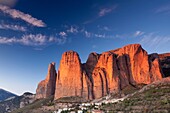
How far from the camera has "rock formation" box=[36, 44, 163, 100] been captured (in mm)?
102375

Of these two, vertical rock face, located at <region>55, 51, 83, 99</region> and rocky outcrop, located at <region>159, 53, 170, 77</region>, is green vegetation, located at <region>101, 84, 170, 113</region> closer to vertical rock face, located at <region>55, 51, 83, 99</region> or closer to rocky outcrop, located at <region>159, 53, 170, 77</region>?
rocky outcrop, located at <region>159, 53, 170, 77</region>

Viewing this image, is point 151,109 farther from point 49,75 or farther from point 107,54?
point 49,75

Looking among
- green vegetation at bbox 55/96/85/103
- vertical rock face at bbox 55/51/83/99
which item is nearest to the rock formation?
vertical rock face at bbox 55/51/83/99

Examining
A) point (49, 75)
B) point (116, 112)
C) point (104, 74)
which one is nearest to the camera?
point (116, 112)

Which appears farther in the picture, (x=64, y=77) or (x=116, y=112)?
(x=64, y=77)

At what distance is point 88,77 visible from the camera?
109 metres

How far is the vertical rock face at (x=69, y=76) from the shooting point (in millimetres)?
109812

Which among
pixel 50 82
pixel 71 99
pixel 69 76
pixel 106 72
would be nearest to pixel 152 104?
pixel 106 72

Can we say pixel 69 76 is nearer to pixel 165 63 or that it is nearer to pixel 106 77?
pixel 106 77

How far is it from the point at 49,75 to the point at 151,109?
282ft

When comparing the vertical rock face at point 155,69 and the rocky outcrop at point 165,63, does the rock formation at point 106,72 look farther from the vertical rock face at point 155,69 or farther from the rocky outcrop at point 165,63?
the rocky outcrop at point 165,63

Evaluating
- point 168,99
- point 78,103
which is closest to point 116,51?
point 78,103

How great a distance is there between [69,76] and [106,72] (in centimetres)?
1893

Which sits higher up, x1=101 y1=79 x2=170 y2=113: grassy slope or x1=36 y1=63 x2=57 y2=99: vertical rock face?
x1=36 y1=63 x2=57 y2=99: vertical rock face
